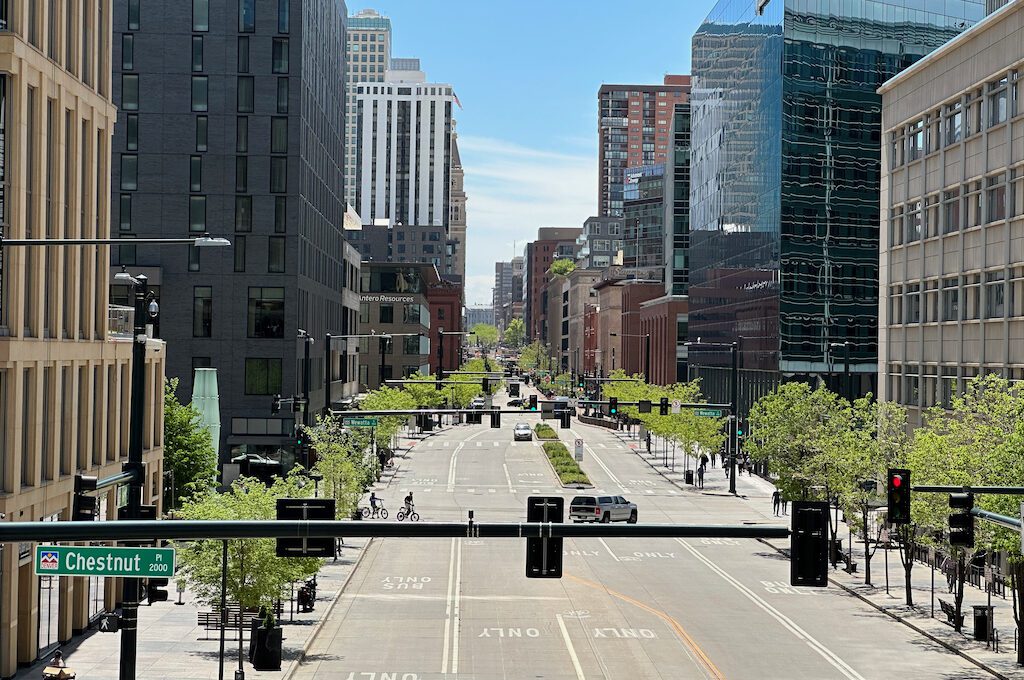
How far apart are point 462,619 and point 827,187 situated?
223ft

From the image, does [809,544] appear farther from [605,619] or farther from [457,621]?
[457,621]

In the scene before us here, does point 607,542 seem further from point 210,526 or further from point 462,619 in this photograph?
point 210,526

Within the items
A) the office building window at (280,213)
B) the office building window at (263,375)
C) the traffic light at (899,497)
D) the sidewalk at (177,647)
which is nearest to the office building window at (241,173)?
the office building window at (280,213)

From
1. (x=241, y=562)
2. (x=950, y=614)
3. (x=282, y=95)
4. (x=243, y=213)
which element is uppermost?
(x=282, y=95)

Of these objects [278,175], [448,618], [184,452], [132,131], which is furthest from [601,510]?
[132,131]

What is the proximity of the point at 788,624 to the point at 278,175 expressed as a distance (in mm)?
53662

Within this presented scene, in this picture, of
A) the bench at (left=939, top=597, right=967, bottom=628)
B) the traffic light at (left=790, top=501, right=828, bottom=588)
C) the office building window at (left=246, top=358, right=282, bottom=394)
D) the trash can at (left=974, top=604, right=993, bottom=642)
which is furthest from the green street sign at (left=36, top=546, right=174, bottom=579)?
the office building window at (left=246, top=358, right=282, bottom=394)

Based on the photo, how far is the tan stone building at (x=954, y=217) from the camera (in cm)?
5388

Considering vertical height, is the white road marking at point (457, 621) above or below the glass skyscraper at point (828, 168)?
below

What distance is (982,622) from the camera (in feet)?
128

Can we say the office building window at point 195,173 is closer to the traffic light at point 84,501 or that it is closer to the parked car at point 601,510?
the parked car at point 601,510

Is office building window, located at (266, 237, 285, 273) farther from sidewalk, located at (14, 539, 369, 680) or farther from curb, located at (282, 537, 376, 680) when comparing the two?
sidewalk, located at (14, 539, 369, 680)

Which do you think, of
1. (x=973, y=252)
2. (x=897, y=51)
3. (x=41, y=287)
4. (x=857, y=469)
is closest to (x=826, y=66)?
(x=897, y=51)

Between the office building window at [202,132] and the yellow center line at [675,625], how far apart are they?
45.0 m
